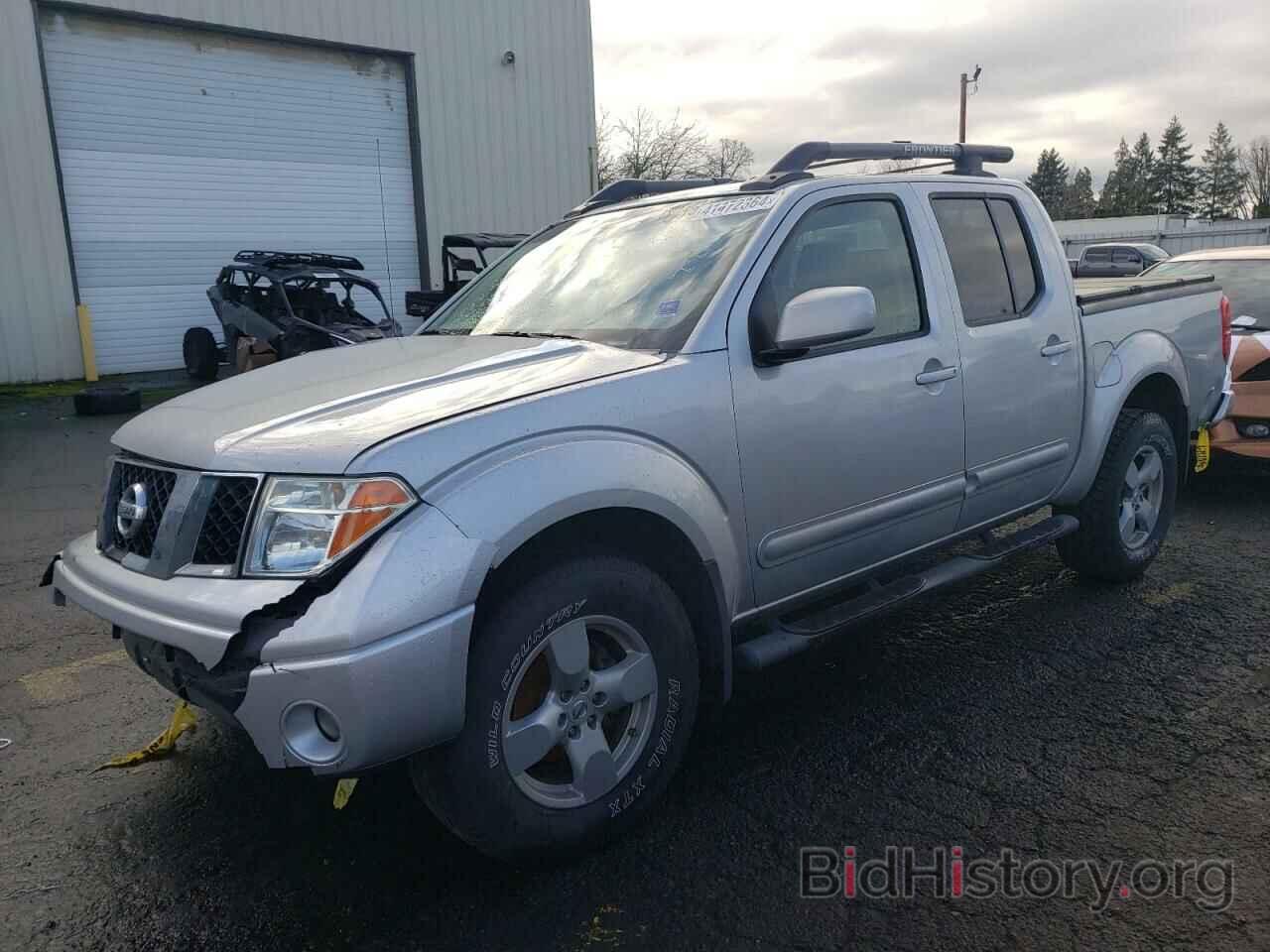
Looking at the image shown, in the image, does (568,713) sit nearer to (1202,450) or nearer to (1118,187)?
(1202,450)

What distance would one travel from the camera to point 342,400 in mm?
2711

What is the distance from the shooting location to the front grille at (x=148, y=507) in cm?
262

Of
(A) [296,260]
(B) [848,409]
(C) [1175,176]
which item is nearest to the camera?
(B) [848,409]

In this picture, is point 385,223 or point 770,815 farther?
point 385,223

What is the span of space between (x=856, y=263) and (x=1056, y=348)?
1.19 metres

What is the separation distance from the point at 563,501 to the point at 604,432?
0.28 meters

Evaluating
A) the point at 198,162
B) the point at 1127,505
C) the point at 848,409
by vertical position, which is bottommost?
the point at 1127,505

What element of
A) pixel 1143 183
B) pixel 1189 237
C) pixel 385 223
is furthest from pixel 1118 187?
pixel 385 223

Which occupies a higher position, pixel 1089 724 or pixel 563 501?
pixel 563 501

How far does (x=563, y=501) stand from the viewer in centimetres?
250

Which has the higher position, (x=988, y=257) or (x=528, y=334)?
(x=988, y=257)

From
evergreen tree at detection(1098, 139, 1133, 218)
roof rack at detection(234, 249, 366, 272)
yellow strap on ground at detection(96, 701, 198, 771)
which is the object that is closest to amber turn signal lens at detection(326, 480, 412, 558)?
yellow strap on ground at detection(96, 701, 198, 771)

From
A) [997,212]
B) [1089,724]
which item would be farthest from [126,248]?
[1089,724]

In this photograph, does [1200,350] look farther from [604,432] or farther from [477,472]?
[477,472]
